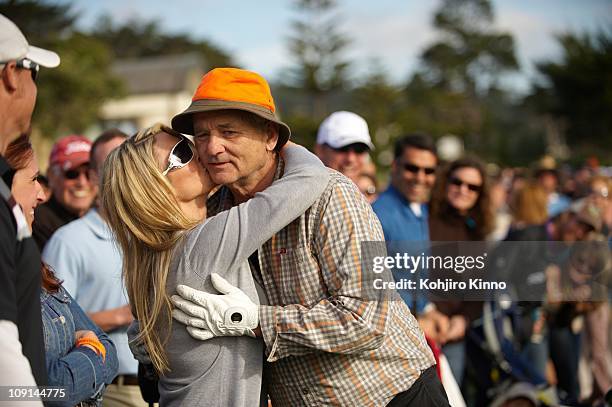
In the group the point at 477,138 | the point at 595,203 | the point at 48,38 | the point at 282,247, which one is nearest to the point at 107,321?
the point at 282,247

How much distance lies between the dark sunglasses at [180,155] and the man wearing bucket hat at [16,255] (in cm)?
64

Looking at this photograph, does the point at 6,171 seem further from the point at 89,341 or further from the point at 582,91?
the point at 582,91

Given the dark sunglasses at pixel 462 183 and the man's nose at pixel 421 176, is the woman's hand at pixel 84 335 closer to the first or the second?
the man's nose at pixel 421 176

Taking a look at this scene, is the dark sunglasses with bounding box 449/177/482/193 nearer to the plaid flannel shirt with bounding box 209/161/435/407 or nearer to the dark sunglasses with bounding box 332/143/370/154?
the dark sunglasses with bounding box 332/143/370/154

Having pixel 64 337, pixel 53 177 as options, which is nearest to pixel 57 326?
pixel 64 337

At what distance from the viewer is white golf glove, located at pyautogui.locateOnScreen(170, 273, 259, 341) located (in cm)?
243

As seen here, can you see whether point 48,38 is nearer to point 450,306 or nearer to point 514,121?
point 450,306

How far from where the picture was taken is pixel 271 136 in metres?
2.80

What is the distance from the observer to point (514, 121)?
79.7 metres

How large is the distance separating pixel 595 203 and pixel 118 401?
5535 mm

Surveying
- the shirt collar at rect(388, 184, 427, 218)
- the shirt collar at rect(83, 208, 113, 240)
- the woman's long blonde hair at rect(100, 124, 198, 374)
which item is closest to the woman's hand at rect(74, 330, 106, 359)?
the woman's long blonde hair at rect(100, 124, 198, 374)

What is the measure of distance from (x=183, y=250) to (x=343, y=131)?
10.1 ft

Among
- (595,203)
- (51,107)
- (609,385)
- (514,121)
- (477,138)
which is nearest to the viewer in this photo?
(609,385)

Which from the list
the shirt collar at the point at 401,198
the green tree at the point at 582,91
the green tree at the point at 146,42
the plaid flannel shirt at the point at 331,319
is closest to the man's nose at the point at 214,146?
the plaid flannel shirt at the point at 331,319
